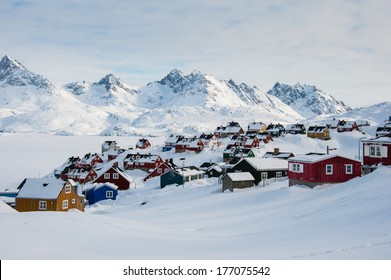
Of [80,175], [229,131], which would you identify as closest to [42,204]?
[80,175]

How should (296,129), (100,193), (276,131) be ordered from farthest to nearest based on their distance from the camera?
(296,129)
(276,131)
(100,193)

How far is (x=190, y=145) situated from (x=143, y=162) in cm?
1996

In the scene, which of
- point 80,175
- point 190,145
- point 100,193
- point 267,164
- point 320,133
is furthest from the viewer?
point 320,133

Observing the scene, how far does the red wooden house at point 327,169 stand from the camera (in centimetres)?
3850

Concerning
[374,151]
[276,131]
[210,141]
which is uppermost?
[276,131]

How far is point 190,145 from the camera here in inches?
3888

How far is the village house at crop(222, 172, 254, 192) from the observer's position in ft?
151

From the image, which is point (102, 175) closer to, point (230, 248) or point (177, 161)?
point (177, 161)

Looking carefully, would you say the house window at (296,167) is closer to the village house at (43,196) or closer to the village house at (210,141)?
the village house at (43,196)

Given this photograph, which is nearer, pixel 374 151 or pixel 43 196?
pixel 374 151

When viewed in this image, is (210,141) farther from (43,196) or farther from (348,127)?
(43,196)

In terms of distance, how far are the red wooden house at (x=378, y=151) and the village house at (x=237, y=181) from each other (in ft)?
42.1
